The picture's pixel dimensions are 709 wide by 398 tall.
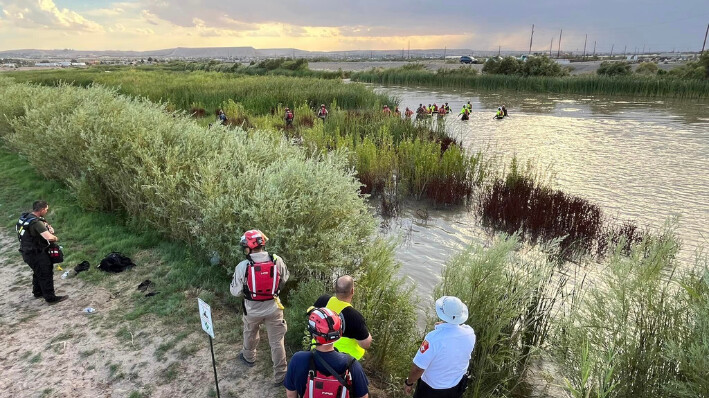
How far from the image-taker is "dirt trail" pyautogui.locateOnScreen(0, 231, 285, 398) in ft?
14.6

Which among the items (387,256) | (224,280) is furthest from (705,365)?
(224,280)

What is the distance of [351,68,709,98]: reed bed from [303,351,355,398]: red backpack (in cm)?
4325

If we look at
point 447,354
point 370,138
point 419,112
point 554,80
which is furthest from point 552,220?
point 554,80

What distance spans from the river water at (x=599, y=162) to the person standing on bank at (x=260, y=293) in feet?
10.3

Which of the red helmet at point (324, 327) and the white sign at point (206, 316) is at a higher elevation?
the red helmet at point (324, 327)

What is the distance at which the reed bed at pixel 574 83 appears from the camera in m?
35.0

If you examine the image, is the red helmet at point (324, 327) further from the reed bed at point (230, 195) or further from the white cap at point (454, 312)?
the reed bed at point (230, 195)

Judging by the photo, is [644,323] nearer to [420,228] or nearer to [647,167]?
[420,228]

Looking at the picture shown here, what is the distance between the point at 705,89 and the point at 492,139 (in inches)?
1048

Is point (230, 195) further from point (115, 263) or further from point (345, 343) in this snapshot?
point (345, 343)

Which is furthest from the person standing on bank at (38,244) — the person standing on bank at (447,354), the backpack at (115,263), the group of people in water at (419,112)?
the group of people in water at (419,112)

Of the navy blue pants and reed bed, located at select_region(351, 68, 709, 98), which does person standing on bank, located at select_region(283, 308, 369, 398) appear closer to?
the navy blue pants

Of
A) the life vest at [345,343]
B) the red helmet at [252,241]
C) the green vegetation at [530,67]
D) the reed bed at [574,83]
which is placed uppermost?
the green vegetation at [530,67]

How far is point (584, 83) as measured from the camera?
132ft
